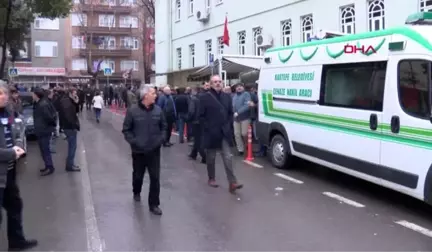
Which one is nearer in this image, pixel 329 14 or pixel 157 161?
pixel 157 161

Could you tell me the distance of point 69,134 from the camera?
10.0 meters

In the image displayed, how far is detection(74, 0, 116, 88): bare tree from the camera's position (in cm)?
5361

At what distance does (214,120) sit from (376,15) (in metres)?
11.8

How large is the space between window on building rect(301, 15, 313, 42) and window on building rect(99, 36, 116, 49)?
149 ft

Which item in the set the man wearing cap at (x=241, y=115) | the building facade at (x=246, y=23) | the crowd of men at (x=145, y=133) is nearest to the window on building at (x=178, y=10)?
the building facade at (x=246, y=23)

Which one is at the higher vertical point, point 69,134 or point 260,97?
point 260,97

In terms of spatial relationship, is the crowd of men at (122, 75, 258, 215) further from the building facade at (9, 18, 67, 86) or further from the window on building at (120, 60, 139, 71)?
the window on building at (120, 60, 139, 71)

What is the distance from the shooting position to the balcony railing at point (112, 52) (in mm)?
61844

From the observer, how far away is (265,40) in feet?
75.7

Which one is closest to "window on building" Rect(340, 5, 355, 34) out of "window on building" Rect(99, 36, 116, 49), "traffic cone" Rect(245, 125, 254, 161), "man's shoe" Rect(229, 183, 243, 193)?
"traffic cone" Rect(245, 125, 254, 161)

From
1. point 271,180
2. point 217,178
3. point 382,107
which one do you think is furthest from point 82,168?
point 382,107

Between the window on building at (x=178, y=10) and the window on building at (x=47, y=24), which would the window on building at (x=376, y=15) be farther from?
the window on building at (x=47, y=24)

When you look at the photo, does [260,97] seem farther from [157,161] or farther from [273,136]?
[157,161]

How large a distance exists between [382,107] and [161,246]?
3.59 meters
